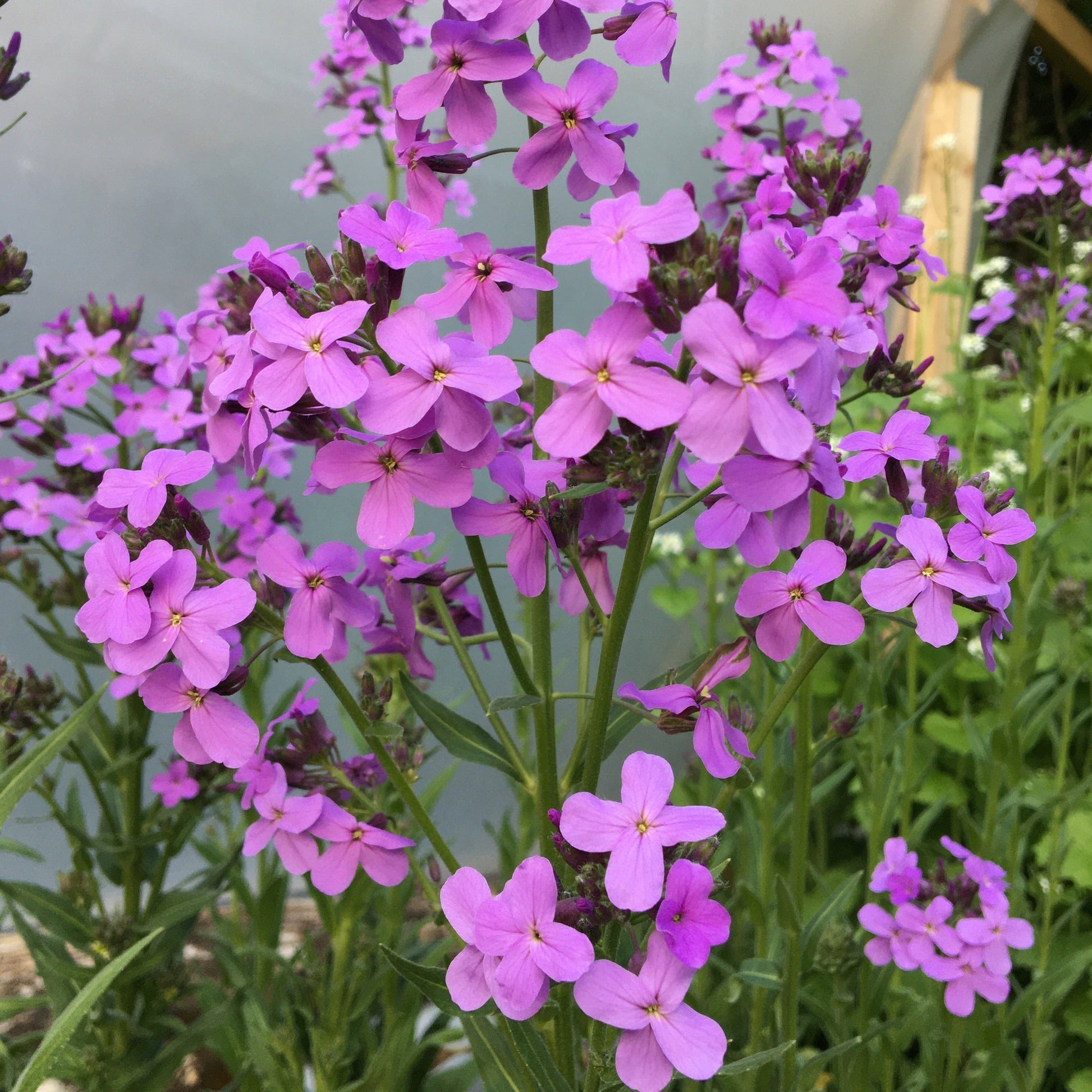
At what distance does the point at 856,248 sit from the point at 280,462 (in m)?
0.84

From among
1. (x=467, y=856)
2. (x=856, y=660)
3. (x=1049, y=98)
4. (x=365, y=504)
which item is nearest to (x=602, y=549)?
(x=365, y=504)

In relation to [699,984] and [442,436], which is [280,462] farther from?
[699,984]

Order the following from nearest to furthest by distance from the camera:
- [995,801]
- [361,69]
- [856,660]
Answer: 1. [856,660]
2. [995,801]
3. [361,69]

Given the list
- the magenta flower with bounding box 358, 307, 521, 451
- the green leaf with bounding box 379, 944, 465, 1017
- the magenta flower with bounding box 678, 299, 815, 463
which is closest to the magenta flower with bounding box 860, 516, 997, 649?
the magenta flower with bounding box 678, 299, 815, 463

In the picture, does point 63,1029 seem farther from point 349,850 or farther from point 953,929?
point 953,929

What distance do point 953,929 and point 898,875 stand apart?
8cm

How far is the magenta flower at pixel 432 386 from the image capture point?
0.54m

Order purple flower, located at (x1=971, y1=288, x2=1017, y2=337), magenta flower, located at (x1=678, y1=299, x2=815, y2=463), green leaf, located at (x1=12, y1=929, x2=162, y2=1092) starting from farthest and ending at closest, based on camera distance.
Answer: purple flower, located at (x1=971, y1=288, x2=1017, y2=337) < green leaf, located at (x1=12, y1=929, x2=162, y2=1092) < magenta flower, located at (x1=678, y1=299, x2=815, y2=463)

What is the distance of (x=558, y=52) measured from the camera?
0.64 metres

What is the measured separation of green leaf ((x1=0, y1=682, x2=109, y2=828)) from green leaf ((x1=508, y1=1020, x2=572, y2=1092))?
1.33 feet

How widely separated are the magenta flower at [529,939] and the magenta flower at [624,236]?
0.35m

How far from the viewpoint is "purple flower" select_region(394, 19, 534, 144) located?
60 cm

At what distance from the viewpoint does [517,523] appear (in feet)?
2.06

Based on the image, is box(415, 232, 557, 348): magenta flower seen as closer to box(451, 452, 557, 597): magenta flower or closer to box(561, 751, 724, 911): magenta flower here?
box(451, 452, 557, 597): magenta flower
